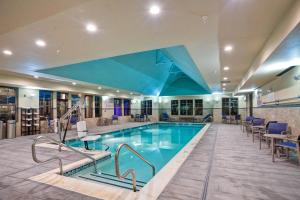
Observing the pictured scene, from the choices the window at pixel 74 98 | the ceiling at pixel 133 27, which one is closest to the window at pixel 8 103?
the window at pixel 74 98

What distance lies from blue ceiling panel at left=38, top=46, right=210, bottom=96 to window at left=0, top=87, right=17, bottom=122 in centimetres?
297

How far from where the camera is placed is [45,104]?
9.88 m

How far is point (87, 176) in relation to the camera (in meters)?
3.72

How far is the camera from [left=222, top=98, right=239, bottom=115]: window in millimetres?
15273

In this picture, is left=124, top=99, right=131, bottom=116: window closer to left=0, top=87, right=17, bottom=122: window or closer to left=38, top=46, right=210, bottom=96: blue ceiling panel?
left=38, top=46, right=210, bottom=96: blue ceiling panel

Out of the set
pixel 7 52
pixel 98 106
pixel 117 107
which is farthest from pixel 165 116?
pixel 7 52

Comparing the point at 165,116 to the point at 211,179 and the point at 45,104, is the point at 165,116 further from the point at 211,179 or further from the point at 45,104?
the point at 211,179

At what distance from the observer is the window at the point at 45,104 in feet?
31.7

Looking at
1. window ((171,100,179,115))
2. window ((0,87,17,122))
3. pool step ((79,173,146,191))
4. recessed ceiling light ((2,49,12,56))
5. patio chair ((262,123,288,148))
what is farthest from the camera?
window ((171,100,179,115))

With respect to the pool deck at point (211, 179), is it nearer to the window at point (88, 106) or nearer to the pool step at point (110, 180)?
the pool step at point (110, 180)

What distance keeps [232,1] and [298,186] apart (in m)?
3.00

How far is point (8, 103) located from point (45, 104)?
1868 millimetres

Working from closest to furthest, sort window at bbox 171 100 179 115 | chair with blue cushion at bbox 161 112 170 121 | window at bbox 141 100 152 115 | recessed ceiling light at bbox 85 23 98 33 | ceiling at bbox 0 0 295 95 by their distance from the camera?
ceiling at bbox 0 0 295 95
recessed ceiling light at bbox 85 23 98 33
chair with blue cushion at bbox 161 112 170 121
window at bbox 171 100 179 115
window at bbox 141 100 152 115

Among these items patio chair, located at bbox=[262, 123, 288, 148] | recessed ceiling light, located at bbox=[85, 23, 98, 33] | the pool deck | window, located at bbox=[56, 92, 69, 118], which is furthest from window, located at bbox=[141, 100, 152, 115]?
recessed ceiling light, located at bbox=[85, 23, 98, 33]
